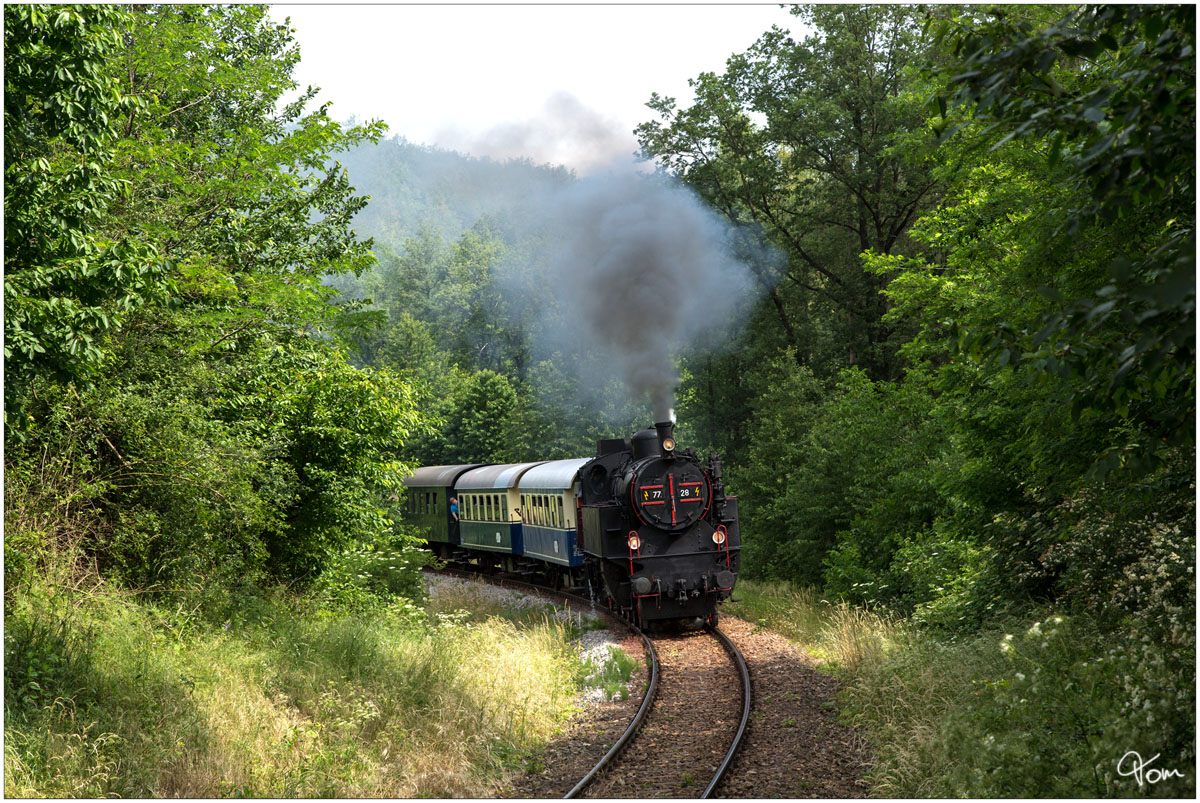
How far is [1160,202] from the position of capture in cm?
595

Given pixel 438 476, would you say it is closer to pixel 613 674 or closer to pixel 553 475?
pixel 553 475

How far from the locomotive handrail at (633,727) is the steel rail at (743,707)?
949mm

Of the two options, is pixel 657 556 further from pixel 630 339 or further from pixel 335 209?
pixel 335 209

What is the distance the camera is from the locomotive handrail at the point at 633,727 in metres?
7.11

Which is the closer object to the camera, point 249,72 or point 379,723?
point 379,723

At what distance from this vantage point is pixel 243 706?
7500 mm

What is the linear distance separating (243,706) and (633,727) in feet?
11.8

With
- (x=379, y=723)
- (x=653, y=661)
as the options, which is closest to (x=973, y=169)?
(x=653, y=661)

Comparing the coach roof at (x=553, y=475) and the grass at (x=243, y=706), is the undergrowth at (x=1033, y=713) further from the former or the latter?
the coach roof at (x=553, y=475)

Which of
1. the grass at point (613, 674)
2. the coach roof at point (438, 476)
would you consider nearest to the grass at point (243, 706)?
the grass at point (613, 674)

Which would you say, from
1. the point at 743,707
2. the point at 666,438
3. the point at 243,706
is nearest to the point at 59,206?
the point at 243,706

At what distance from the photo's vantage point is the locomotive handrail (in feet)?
23.3

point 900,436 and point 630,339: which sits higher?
point 630,339

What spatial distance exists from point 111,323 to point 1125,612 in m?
8.49
